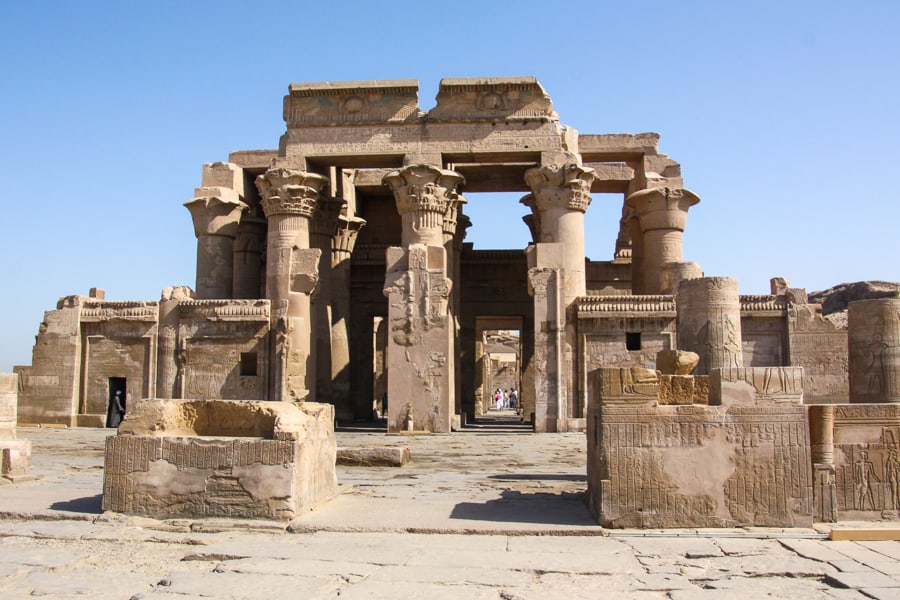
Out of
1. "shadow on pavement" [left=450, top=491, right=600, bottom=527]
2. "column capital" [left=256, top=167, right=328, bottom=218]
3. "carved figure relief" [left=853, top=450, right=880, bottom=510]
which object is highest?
"column capital" [left=256, top=167, right=328, bottom=218]

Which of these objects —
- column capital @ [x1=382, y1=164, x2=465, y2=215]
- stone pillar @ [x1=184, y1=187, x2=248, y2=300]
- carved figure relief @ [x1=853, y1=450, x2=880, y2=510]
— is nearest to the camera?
carved figure relief @ [x1=853, y1=450, x2=880, y2=510]

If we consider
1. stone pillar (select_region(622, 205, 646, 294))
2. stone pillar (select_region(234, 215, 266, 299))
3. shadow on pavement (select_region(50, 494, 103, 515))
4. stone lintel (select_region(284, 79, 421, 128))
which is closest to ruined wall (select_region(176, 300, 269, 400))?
stone pillar (select_region(234, 215, 266, 299))

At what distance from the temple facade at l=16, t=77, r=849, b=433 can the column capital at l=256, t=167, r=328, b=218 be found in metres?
0.03

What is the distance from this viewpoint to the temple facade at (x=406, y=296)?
17562mm

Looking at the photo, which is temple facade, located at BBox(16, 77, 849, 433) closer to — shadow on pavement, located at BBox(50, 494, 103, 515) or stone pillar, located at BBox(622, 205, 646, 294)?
stone pillar, located at BBox(622, 205, 646, 294)

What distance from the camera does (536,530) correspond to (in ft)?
19.6

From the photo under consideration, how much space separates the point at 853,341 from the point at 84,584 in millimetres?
8927

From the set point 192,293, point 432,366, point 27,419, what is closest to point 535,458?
point 432,366

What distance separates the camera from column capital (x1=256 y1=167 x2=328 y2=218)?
1848 cm

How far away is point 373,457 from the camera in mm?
10961

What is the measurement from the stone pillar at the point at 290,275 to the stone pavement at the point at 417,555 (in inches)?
399

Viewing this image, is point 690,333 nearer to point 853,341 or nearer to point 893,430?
point 853,341

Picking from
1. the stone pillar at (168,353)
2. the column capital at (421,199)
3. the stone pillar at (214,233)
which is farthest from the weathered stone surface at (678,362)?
the stone pillar at (214,233)

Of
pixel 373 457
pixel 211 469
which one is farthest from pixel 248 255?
pixel 211 469
